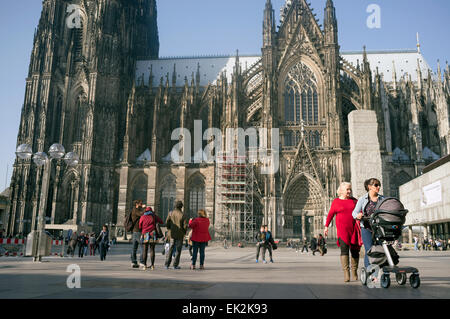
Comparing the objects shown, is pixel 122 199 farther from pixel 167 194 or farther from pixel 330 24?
pixel 330 24

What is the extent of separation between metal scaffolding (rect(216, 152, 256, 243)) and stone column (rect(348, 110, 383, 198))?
660 inches

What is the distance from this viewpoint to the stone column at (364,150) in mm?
15922

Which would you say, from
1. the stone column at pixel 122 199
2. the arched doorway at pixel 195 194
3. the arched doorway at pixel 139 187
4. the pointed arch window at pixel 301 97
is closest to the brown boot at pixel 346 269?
the pointed arch window at pixel 301 97

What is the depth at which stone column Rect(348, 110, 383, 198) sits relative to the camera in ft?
52.2

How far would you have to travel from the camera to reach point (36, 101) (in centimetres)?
3816

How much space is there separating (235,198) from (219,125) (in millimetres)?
7977

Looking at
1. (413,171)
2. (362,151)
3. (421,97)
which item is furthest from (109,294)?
(421,97)

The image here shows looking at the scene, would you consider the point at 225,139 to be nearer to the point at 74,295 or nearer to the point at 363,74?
the point at 363,74

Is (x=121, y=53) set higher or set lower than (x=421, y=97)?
higher

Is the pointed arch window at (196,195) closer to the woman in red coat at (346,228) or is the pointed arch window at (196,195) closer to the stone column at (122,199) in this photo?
the stone column at (122,199)

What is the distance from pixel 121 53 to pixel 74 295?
133 feet

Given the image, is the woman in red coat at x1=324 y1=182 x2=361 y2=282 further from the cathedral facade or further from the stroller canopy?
the cathedral facade

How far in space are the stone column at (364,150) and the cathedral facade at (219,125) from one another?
16103 mm

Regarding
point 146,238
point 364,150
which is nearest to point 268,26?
point 364,150
